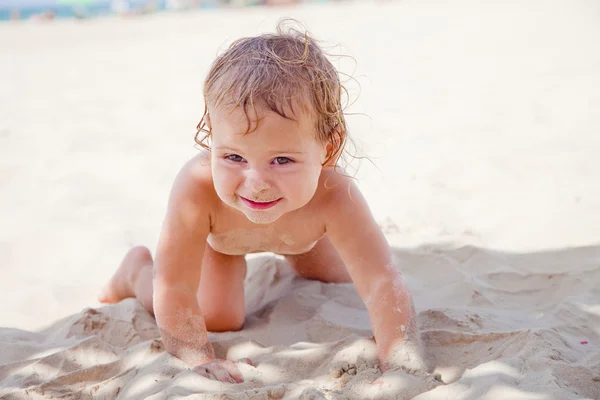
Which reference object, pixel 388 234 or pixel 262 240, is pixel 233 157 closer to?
pixel 262 240

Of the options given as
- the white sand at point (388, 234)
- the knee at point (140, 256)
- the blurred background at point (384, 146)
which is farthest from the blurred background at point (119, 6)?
the knee at point (140, 256)

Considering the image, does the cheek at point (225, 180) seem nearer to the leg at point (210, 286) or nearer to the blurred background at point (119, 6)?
the leg at point (210, 286)

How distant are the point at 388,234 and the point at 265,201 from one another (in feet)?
4.71

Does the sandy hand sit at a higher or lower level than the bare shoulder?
lower

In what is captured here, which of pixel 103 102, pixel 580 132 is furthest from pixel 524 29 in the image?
pixel 103 102

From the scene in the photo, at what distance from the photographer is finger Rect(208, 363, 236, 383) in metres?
1.86

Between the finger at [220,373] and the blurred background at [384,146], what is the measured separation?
0.95 m

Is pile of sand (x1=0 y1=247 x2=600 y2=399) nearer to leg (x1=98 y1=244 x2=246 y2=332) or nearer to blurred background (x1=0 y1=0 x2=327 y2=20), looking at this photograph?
leg (x1=98 y1=244 x2=246 y2=332)

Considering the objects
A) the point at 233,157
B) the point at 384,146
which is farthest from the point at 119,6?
the point at 233,157

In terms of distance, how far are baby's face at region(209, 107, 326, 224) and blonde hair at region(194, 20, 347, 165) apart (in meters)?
0.03

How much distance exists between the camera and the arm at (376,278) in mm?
1934

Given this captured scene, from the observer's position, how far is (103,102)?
21.6ft

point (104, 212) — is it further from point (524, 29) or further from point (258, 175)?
point (524, 29)

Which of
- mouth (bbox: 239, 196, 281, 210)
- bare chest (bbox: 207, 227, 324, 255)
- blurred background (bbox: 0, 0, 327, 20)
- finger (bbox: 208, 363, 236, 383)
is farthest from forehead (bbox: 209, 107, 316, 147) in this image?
blurred background (bbox: 0, 0, 327, 20)
